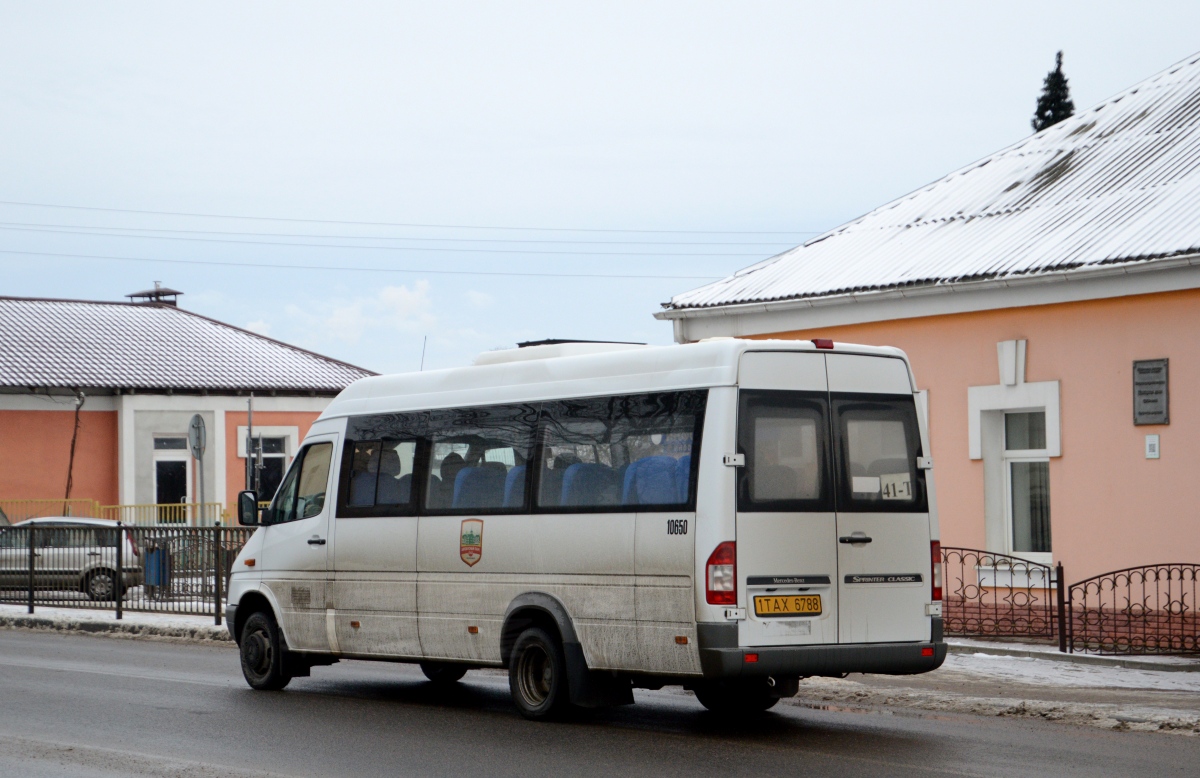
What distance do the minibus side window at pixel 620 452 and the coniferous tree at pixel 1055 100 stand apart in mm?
29597

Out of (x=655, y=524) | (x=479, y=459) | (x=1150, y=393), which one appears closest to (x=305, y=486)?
(x=479, y=459)

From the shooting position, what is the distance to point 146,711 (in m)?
12.0

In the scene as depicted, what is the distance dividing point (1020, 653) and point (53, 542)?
15157 millimetres

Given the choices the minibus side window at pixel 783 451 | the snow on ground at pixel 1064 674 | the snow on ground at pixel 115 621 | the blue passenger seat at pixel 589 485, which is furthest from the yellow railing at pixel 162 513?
the minibus side window at pixel 783 451

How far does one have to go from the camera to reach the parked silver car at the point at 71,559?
73.8 ft

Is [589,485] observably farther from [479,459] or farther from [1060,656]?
[1060,656]

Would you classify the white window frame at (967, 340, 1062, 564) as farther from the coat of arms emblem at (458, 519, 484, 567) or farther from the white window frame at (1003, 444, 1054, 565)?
the coat of arms emblem at (458, 519, 484, 567)

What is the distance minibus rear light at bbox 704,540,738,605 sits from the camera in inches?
388

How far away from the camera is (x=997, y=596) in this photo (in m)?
17.8

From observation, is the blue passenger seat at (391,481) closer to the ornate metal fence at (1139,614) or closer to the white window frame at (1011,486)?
the ornate metal fence at (1139,614)

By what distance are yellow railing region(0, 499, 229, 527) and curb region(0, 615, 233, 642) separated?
53.4 ft

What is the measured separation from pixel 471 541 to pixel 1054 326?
847 centimetres

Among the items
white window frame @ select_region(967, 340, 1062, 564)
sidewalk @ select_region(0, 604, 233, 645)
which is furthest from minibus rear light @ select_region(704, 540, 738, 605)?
sidewalk @ select_region(0, 604, 233, 645)

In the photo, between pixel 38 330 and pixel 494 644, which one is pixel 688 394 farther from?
pixel 38 330
